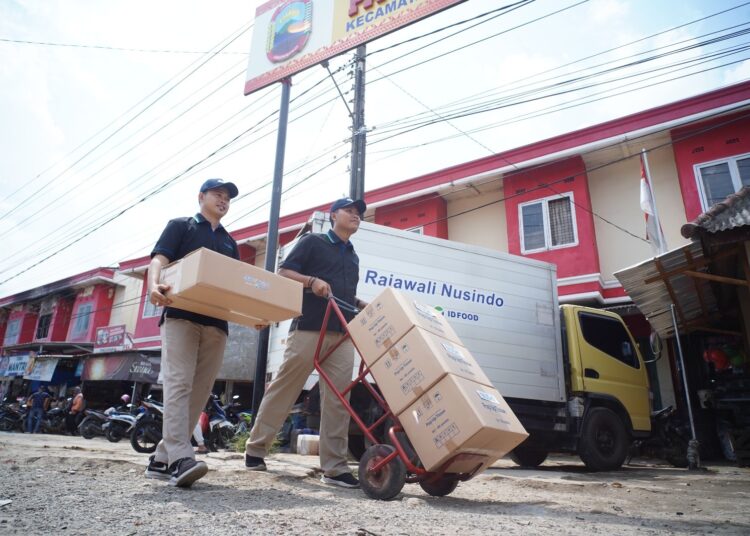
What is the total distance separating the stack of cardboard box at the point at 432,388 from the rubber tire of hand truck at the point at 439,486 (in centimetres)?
19

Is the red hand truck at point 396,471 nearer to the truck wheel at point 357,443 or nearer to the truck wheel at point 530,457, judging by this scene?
the truck wheel at point 357,443

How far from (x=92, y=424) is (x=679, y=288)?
12.4 metres

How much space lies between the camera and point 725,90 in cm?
970

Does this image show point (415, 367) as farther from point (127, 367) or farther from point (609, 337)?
point (127, 367)

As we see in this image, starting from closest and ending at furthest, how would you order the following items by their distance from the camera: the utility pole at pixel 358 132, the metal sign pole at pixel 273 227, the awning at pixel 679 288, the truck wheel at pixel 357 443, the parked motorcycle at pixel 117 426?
the truck wheel at pixel 357 443
the awning at pixel 679 288
the metal sign pole at pixel 273 227
the utility pole at pixel 358 132
the parked motorcycle at pixel 117 426

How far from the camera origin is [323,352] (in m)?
3.38

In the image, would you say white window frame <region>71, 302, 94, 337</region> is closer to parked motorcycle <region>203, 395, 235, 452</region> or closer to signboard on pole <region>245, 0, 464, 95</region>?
parked motorcycle <region>203, 395, 235, 452</region>

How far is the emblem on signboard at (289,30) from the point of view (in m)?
10.1

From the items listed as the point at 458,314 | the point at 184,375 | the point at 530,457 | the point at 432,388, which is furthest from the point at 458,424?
the point at 530,457

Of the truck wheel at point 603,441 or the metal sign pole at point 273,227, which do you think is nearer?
the truck wheel at point 603,441

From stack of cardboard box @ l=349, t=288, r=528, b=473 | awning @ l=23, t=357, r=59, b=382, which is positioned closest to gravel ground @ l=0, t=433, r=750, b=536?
stack of cardboard box @ l=349, t=288, r=528, b=473

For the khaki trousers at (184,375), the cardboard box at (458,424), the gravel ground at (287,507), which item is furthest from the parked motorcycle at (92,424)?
the cardboard box at (458,424)

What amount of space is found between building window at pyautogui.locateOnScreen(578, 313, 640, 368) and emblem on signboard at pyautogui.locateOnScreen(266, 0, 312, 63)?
7.50 meters

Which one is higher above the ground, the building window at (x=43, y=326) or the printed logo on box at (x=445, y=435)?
the building window at (x=43, y=326)
